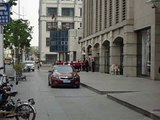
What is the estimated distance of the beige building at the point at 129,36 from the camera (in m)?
34.1

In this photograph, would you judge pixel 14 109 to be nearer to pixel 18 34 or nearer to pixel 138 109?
pixel 138 109

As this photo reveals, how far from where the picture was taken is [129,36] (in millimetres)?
40188

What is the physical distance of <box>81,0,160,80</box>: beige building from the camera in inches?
1344

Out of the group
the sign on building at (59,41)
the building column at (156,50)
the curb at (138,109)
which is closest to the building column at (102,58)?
the building column at (156,50)

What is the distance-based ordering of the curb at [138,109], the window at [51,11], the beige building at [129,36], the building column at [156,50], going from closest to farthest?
the curb at [138,109]
the building column at [156,50]
the beige building at [129,36]
the window at [51,11]

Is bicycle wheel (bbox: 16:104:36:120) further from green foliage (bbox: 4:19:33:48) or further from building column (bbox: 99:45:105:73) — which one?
building column (bbox: 99:45:105:73)

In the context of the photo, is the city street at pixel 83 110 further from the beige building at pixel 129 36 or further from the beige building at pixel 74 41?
the beige building at pixel 74 41

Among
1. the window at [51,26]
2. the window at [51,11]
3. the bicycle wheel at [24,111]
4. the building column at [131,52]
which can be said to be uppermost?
the window at [51,11]

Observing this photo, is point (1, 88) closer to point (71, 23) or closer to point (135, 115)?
point (135, 115)

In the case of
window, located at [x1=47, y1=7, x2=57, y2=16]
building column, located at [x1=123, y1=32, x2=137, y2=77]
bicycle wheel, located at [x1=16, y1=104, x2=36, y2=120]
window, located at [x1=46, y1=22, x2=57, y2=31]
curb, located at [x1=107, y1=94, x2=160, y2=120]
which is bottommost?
Result: curb, located at [x1=107, y1=94, x2=160, y2=120]

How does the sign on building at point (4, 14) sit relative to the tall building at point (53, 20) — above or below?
below

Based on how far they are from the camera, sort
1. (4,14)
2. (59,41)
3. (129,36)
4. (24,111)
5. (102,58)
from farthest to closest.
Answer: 1. (59,41)
2. (102,58)
3. (129,36)
4. (4,14)
5. (24,111)

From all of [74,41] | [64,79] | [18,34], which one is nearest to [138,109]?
[64,79]

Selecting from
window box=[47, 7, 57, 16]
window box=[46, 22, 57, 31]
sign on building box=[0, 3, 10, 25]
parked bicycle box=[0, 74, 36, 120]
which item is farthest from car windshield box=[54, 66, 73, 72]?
window box=[47, 7, 57, 16]
